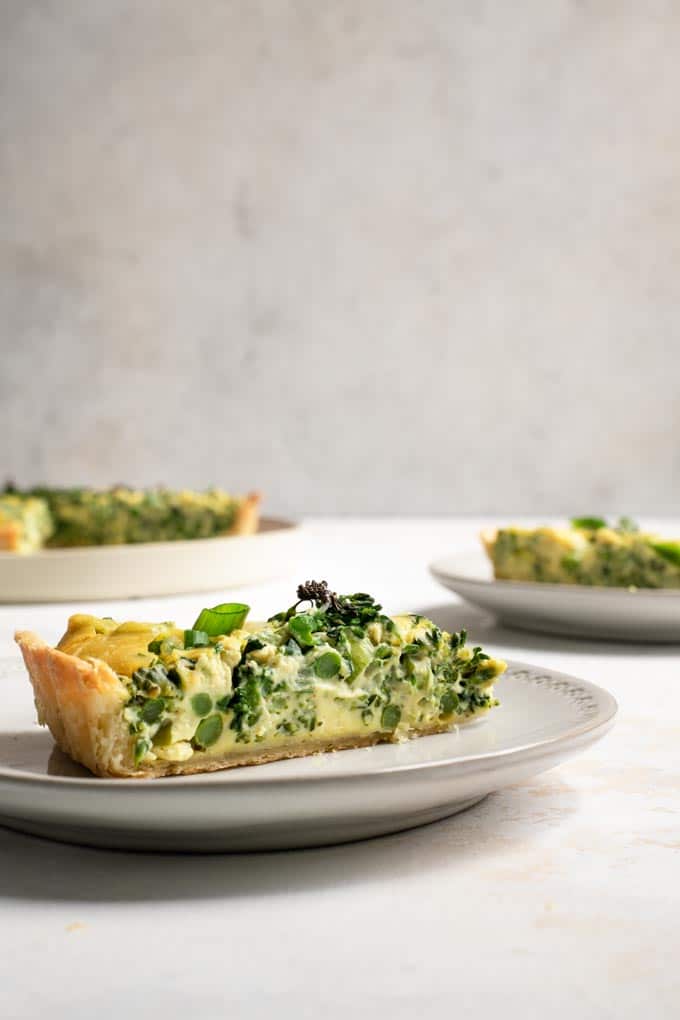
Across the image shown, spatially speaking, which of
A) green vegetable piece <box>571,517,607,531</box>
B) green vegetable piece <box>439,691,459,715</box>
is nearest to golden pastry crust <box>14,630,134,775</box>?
green vegetable piece <box>439,691,459,715</box>

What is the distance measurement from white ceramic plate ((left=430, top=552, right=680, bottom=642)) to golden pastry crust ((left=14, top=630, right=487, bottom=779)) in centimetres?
109

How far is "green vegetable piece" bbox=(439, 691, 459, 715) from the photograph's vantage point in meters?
1.59

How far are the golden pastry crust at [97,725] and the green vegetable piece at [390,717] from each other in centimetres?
7

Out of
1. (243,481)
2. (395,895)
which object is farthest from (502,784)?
(243,481)

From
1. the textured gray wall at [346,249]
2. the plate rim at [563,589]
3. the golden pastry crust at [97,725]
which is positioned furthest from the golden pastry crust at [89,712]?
the textured gray wall at [346,249]

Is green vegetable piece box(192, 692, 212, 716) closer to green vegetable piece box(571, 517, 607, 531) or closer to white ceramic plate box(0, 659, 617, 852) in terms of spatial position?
white ceramic plate box(0, 659, 617, 852)

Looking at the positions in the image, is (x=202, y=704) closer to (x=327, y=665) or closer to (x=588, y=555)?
(x=327, y=665)

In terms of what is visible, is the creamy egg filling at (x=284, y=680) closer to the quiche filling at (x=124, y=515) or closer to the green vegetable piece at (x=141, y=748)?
the green vegetable piece at (x=141, y=748)

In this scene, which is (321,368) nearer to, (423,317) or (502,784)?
(423,317)

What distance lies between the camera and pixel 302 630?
4.94 feet

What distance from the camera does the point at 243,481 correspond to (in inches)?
307

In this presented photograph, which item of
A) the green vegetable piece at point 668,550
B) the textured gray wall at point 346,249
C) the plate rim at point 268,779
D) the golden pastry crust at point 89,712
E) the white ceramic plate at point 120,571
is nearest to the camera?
the plate rim at point 268,779

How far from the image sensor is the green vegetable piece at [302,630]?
1507mm

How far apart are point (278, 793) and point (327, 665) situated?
1.13ft
